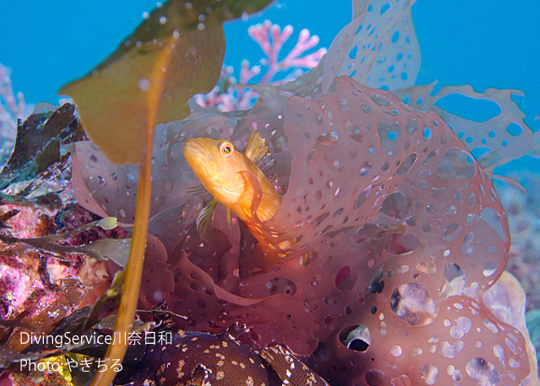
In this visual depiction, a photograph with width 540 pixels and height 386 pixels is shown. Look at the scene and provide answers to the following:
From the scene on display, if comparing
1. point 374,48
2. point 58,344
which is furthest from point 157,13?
point 374,48

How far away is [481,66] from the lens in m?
64.6

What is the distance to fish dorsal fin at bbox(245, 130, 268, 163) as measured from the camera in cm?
195

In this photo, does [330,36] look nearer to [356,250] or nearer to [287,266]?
[356,250]

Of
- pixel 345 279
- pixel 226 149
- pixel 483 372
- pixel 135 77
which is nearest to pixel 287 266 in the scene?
pixel 345 279

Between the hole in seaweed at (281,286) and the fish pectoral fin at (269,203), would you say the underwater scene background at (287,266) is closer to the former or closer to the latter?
the hole in seaweed at (281,286)

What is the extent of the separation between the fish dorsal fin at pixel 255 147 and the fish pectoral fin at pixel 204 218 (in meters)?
0.41

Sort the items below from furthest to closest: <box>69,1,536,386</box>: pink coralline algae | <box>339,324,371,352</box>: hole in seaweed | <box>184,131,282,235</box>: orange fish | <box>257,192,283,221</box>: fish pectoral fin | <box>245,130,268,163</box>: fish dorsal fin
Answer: <box>245,130,268,163</box>: fish dorsal fin < <box>257,192,283,221</box>: fish pectoral fin < <box>184,131,282,235</box>: orange fish < <box>339,324,371,352</box>: hole in seaweed < <box>69,1,536,386</box>: pink coralline algae

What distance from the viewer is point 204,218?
1744mm

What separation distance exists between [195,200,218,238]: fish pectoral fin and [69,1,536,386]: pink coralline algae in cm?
4

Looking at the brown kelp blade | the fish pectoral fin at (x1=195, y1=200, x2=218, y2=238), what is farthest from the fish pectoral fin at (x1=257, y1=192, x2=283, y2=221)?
the brown kelp blade

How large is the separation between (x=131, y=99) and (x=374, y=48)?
195 centimetres

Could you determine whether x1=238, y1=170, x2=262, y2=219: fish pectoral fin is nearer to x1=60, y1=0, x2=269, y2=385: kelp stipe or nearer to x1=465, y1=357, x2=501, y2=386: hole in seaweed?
x1=60, y1=0, x2=269, y2=385: kelp stipe

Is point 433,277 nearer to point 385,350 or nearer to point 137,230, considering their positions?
point 385,350

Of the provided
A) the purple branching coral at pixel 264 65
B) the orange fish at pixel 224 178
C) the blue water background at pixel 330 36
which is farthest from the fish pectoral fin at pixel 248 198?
the blue water background at pixel 330 36
